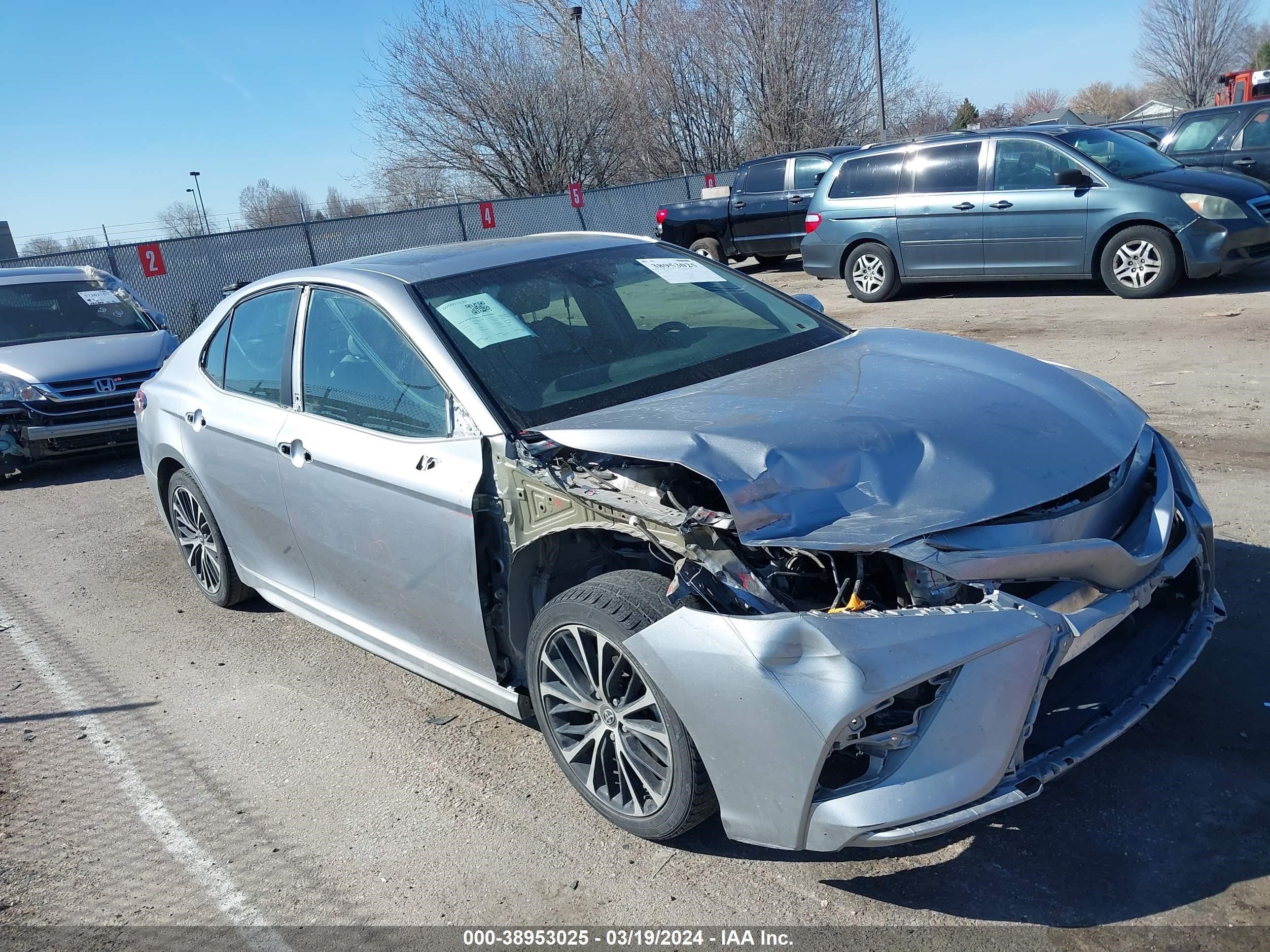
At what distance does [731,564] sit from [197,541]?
3676 millimetres

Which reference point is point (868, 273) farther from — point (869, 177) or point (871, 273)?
point (869, 177)

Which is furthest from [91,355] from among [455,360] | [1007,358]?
[1007,358]

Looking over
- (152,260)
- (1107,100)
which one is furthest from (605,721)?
(1107,100)

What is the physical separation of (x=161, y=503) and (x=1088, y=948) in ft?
16.3

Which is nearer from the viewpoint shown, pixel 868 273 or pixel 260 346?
pixel 260 346

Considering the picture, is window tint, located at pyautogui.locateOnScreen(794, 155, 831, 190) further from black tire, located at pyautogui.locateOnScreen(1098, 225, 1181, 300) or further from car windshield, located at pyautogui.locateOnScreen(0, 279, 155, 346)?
car windshield, located at pyautogui.locateOnScreen(0, 279, 155, 346)

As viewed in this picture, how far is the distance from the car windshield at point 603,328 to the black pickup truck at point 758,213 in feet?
40.9

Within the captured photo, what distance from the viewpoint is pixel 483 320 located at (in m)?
3.87

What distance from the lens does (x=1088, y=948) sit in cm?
254

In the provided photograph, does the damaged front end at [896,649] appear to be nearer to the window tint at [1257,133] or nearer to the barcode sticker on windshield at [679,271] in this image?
the barcode sticker on windshield at [679,271]

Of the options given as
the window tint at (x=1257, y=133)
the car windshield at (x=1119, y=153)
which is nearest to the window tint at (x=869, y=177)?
the car windshield at (x=1119, y=153)

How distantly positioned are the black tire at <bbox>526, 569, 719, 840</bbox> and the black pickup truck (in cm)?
1396

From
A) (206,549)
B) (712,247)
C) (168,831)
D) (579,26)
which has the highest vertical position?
(579,26)

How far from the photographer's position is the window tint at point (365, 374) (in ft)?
12.1
